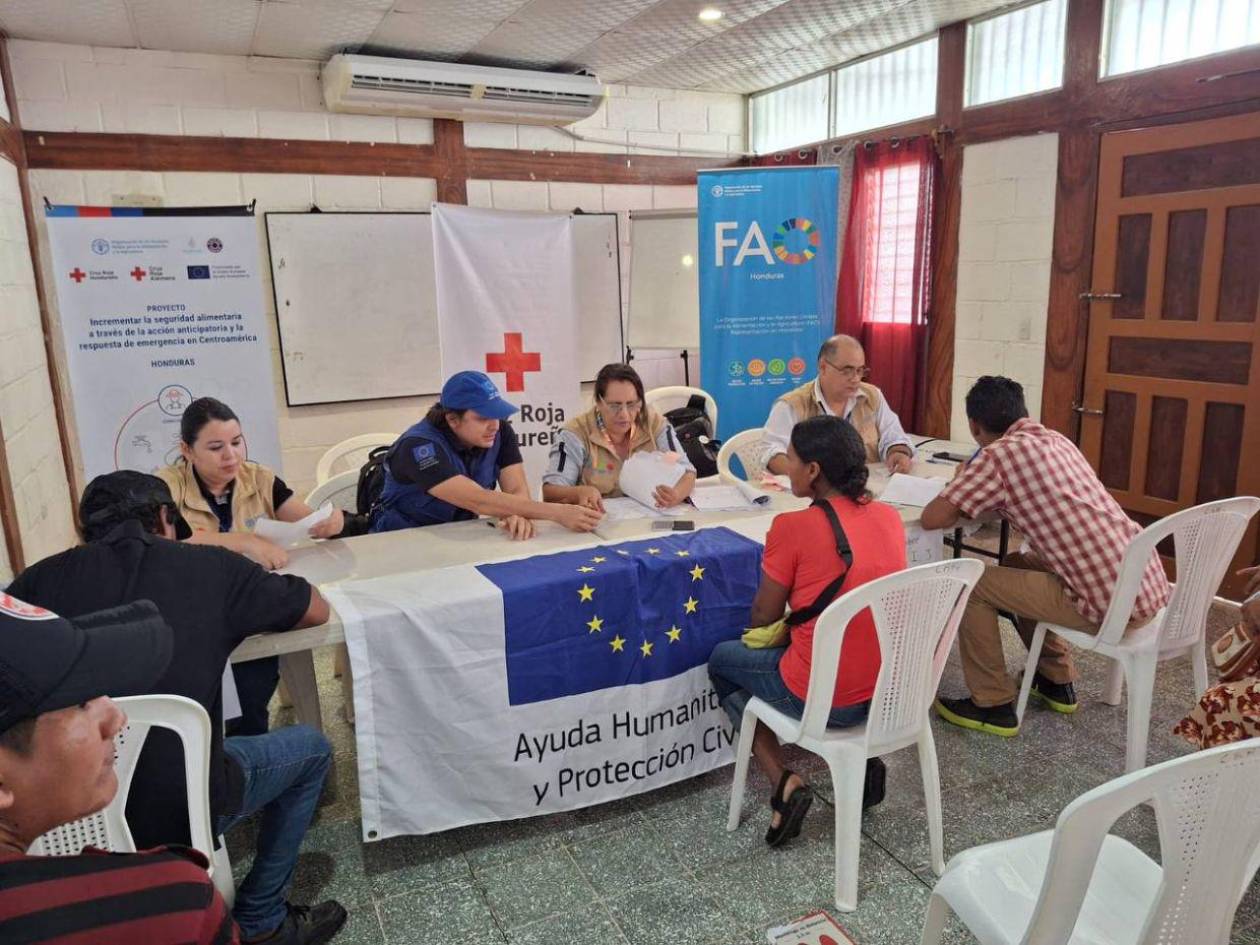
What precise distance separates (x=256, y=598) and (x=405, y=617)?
37 centimetres

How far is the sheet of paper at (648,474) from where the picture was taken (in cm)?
271

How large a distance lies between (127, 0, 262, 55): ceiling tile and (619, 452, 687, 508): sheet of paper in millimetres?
2442

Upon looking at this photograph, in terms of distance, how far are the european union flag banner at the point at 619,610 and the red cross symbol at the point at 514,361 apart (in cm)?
236

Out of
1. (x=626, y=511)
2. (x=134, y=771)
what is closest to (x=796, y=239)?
(x=626, y=511)

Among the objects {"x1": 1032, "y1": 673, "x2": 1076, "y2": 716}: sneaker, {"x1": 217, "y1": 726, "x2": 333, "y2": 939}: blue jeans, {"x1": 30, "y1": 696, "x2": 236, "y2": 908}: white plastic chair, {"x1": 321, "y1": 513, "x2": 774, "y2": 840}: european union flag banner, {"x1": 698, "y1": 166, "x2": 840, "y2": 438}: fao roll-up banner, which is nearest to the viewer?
{"x1": 30, "y1": 696, "x2": 236, "y2": 908}: white plastic chair

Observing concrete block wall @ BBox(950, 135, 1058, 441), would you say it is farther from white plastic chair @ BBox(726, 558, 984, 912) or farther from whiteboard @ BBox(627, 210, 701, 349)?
white plastic chair @ BBox(726, 558, 984, 912)

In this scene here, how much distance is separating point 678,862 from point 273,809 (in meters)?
0.90

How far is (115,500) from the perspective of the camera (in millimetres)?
1533

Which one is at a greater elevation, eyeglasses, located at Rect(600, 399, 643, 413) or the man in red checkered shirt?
eyeglasses, located at Rect(600, 399, 643, 413)

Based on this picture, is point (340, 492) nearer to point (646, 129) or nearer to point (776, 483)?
point (776, 483)

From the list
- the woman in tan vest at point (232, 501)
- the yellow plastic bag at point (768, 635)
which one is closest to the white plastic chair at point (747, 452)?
the yellow plastic bag at point (768, 635)

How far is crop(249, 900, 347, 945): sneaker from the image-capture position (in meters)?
1.68

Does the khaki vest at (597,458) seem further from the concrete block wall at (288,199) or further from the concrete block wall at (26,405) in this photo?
the concrete block wall at (288,199)

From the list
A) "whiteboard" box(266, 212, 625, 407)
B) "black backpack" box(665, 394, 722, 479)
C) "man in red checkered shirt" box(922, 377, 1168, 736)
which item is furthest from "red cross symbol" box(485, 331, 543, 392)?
"man in red checkered shirt" box(922, 377, 1168, 736)
